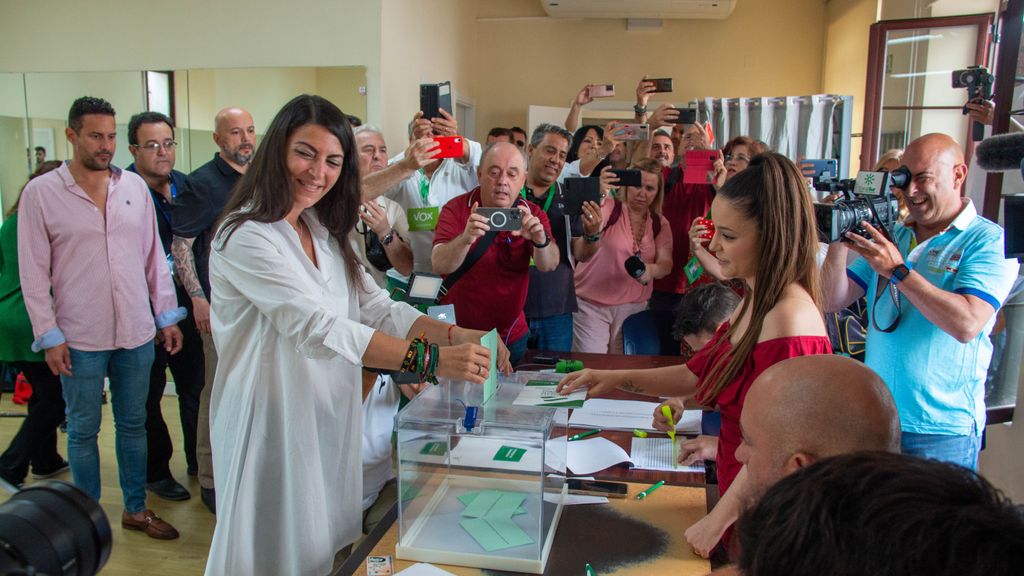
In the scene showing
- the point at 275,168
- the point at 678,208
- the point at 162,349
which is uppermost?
the point at 275,168

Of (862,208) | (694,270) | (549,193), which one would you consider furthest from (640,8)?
(862,208)

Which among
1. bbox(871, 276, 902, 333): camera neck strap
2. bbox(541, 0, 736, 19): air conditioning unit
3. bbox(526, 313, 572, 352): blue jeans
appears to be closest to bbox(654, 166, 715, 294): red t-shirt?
bbox(526, 313, 572, 352): blue jeans

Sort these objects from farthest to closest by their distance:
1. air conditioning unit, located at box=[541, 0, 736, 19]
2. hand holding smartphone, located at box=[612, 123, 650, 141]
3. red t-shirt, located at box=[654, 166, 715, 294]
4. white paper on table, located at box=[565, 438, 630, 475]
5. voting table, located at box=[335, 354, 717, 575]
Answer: air conditioning unit, located at box=[541, 0, 736, 19], hand holding smartphone, located at box=[612, 123, 650, 141], red t-shirt, located at box=[654, 166, 715, 294], white paper on table, located at box=[565, 438, 630, 475], voting table, located at box=[335, 354, 717, 575]

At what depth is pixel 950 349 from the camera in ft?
6.84

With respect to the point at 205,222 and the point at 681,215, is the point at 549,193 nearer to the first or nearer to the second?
the point at 681,215

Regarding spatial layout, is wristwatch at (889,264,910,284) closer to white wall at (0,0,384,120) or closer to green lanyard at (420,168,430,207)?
green lanyard at (420,168,430,207)

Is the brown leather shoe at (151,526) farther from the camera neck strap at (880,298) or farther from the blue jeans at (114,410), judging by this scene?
the camera neck strap at (880,298)

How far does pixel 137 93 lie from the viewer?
16.0ft

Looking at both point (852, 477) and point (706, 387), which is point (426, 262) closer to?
point (706, 387)

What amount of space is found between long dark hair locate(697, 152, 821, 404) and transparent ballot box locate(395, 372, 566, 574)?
0.45 m

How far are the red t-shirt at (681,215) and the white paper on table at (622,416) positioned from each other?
5.05ft

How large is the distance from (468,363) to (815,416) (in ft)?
2.46

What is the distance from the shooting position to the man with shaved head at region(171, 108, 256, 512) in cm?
308

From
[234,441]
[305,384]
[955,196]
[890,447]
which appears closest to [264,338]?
[305,384]
